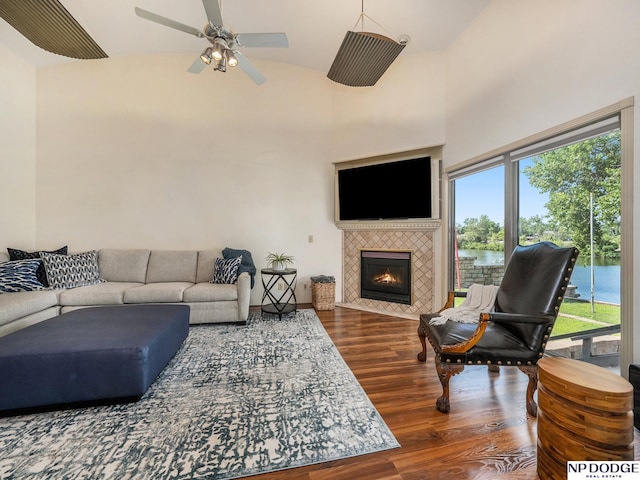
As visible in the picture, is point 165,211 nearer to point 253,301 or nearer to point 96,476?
point 253,301

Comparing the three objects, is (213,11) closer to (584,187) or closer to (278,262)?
(278,262)

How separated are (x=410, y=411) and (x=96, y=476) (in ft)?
5.55

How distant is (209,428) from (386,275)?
309 centimetres

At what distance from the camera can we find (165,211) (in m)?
4.11

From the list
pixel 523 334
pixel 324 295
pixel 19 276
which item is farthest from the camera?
pixel 324 295

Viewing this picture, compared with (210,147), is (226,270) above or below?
below

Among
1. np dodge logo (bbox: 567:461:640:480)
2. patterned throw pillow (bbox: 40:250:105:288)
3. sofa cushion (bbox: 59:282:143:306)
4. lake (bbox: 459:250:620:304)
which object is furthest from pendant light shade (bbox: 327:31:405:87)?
patterned throw pillow (bbox: 40:250:105:288)

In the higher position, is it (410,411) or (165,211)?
(165,211)

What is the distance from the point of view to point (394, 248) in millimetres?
3979

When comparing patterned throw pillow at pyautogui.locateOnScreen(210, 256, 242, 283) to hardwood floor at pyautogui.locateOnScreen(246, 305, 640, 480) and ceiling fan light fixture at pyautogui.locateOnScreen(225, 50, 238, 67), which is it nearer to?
hardwood floor at pyautogui.locateOnScreen(246, 305, 640, 480)

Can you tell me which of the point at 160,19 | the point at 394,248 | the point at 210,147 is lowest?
the point at 394,248

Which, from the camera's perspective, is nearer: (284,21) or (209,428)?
(209,428)

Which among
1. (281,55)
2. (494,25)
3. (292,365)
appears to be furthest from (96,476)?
(281,55)

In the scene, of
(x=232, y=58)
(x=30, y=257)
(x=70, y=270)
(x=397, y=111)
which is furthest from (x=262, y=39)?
(x=30, y=257)
